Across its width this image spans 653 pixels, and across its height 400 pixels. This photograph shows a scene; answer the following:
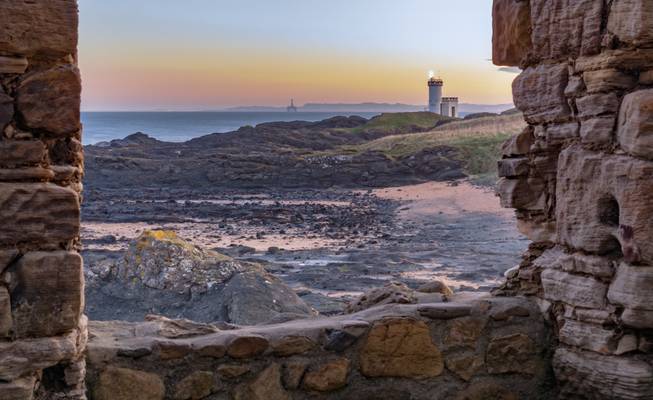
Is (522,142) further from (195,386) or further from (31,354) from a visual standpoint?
(31,354)

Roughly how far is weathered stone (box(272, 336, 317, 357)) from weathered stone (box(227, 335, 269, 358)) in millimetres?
67

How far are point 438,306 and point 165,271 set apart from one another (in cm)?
468

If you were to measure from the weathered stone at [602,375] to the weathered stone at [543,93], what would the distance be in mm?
1329

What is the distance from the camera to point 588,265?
428cm

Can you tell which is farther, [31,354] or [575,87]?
[575,87]

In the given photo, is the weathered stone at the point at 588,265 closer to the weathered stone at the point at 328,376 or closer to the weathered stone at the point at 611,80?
the weathered stone at the point at 611,80

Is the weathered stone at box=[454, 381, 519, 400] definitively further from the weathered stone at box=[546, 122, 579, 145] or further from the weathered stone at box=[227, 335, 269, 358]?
the weathered stone at box=[546, 122, 579, 145]

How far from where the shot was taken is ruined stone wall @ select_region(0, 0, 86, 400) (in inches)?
140

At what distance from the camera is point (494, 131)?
138 feet

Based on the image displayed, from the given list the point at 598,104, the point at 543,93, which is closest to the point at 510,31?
the point at 543,93

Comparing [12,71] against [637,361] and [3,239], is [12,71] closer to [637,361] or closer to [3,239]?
[3,239]

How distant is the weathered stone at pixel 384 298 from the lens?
494cm

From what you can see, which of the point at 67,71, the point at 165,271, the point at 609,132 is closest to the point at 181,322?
the point at 67,71

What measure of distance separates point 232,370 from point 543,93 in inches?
92.3
